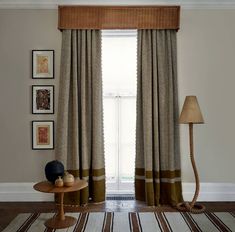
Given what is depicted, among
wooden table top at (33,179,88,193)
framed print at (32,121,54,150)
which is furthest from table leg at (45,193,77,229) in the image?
framed print at (32,121,54,150)

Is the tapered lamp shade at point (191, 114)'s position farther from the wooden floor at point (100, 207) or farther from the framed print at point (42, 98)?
the framed print at point (42, 98)

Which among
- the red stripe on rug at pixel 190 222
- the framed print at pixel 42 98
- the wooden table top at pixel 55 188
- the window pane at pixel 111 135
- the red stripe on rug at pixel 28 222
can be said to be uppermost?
the framed print at pixel 42 98

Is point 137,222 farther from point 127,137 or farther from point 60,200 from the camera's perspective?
point 127,137

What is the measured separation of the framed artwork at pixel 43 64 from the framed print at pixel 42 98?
14 cm

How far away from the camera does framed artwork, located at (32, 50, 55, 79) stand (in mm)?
3717

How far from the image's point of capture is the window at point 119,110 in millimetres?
3852

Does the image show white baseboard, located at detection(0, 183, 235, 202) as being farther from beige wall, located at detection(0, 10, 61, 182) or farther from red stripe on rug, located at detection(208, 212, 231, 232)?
red stripe on rug, located at detection(208, 212, 231, 232)

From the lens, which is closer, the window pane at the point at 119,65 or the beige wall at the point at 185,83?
the beige wall at the point at 185,83

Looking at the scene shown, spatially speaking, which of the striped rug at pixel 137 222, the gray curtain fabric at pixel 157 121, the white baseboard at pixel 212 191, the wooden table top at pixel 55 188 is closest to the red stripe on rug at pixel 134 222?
the striped rug at pixel 137 222

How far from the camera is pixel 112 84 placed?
3.87m

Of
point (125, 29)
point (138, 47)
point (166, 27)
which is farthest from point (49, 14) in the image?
point (166, 27)

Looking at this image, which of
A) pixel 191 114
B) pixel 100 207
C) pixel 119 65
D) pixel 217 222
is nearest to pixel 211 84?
pixel 191 114

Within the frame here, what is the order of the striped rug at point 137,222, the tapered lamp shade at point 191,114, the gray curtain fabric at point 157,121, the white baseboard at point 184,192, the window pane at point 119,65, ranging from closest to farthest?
the striped rug at point 137,222 < the tapered lamp shade at point 191,114 < the gray curtain fabric at point 157,121 < the white baseboard at point 184,192 < the window pane at point 119,65

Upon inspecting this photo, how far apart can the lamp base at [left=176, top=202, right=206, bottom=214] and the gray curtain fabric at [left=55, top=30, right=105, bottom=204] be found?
98 cm
